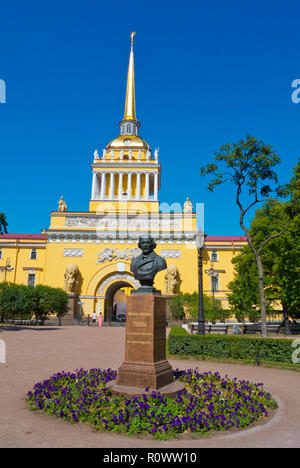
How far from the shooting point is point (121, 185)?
136 feet

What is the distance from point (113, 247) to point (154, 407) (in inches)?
1179

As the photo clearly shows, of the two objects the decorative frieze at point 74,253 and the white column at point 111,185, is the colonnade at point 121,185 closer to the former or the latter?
the white column at point 111,185

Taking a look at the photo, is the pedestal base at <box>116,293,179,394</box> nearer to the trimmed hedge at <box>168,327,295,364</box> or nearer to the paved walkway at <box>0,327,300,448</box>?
the paved walkway at <box>0,327,300,448</box>

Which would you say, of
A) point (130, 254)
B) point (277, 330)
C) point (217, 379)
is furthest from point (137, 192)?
point (217, 379)

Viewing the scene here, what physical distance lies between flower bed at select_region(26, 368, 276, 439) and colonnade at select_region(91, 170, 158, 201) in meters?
34.6

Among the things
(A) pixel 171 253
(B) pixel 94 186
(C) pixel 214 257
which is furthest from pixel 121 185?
(C) pixel 214 257

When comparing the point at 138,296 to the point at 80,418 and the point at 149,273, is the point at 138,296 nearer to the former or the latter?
the point at 149,273

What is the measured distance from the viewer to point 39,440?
466 cm

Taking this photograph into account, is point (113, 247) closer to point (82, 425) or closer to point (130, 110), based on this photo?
point (130, 110)

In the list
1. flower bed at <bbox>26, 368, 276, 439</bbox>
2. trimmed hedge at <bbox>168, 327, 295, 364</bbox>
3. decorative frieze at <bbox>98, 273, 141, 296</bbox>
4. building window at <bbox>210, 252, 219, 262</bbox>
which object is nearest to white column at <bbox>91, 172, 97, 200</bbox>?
decorative frieze at <bbox>98, 273, 141, 296</bbox>

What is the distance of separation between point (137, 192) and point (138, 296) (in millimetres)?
34667

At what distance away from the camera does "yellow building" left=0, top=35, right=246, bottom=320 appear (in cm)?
3456

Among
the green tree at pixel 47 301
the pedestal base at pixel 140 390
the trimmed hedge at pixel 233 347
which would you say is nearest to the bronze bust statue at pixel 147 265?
the pedestal base at pixel 140 390
